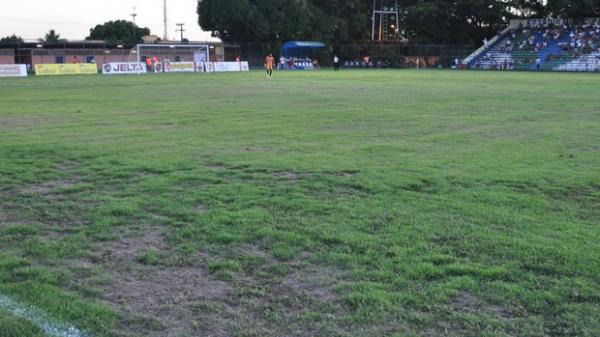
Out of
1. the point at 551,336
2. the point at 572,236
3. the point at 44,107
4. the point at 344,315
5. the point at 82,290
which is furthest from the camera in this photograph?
the point at 44,107

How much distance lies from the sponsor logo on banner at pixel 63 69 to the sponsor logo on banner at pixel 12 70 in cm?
156

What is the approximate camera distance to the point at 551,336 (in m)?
3.90

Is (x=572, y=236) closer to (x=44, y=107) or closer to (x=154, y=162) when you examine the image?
(x=154, y=162)

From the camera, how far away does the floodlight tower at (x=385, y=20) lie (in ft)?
254

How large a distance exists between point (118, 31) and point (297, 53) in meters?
38.6

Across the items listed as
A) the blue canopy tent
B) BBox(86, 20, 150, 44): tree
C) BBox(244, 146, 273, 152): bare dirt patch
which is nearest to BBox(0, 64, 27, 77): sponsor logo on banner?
the blue canopy tent

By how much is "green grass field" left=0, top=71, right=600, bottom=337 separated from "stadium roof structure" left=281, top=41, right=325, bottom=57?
187ft

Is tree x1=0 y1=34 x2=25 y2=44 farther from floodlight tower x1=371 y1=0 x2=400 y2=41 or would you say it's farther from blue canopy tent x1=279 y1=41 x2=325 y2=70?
floodlight tower x1=371 y1=0 x2=400 y2=41

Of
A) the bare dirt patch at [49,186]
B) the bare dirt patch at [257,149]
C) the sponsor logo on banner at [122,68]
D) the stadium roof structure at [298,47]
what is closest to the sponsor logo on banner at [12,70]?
the sponsor logo on banner at [122,68]

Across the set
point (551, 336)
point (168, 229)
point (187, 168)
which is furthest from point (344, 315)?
point (187, 168)

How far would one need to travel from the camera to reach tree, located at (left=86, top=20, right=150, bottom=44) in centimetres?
9625

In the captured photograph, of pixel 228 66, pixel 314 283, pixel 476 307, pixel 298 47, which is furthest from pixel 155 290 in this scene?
pixel 298 47

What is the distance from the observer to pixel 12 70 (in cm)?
4947

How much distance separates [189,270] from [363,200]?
2.73 metres
